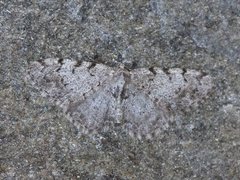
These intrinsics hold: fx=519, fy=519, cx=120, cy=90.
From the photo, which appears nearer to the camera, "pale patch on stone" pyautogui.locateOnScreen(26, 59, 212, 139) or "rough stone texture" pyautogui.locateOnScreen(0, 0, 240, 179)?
"pale patch on stone" pyautogui.locateOnScreen(26, 59, 212, 139)

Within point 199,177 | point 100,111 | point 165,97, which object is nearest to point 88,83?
point 100,111

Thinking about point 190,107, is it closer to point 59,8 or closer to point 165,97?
point 165,97

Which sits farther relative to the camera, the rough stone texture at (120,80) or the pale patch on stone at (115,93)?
the rough stone texture at (120,80)
